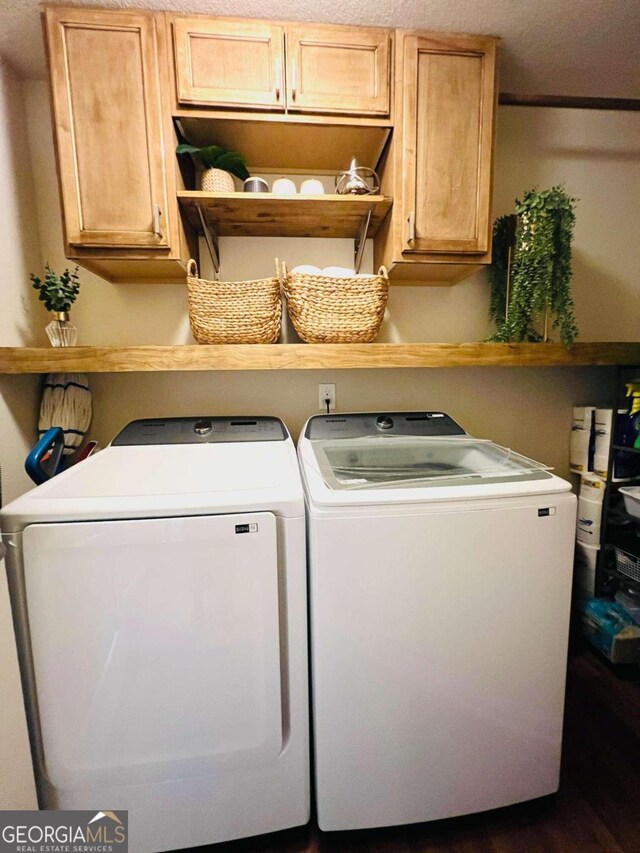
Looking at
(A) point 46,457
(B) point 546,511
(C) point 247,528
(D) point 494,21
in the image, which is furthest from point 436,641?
(D) point 494,21

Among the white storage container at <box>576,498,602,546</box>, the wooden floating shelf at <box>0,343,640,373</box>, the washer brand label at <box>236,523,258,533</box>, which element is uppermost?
the wooden floating shelf at <box>0,343,640,373</box>

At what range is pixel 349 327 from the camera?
1.40m

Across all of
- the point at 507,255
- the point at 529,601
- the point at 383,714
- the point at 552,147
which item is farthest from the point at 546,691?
the point at 552,147

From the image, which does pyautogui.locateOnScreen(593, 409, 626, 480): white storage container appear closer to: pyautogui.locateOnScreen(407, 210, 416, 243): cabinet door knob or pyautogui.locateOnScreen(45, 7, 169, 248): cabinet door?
pyautogui.locateOnScreen(407, 210, 416, 243): cabinet door knob

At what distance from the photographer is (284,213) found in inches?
58.2

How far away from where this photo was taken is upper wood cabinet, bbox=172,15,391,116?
1.24 m

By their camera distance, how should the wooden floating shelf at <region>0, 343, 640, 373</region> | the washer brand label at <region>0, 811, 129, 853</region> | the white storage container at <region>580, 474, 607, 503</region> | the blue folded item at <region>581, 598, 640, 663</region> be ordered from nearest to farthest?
the washer brand label at <region>0, 811, 129, 853</region> → the wooden floating shelf at <region>0, 343, 640, 373</region> → the blue folded item at <region>581, 598, 640, 663</region> → the white storage container at <region>580, 474, 607, 503</region>

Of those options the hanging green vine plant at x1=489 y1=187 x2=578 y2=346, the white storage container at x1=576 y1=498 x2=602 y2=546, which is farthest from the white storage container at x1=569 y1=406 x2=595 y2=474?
the hanging green vine plant at x1=489 y1=187 x2=578 y2=346

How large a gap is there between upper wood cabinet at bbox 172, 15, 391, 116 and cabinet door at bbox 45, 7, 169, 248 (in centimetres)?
13

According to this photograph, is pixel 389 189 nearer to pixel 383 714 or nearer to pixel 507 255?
pixel 507 255

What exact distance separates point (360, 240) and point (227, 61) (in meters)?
0.76

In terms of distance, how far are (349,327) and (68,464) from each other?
133cm

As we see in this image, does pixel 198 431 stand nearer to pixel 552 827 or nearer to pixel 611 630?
pixel 552 827

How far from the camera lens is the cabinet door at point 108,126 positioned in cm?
122
